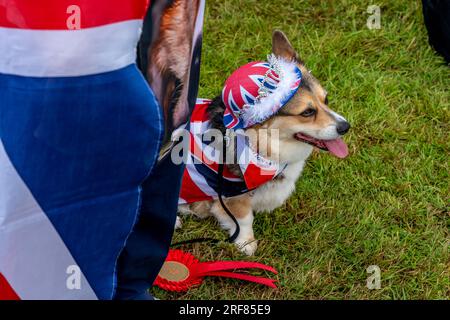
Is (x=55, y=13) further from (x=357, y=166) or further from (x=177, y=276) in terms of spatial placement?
(x=357, y=166)

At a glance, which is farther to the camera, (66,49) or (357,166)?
(357,166)

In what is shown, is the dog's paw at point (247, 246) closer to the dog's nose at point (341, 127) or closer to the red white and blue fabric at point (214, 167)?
the red white and blue fabric at point (214, 167)

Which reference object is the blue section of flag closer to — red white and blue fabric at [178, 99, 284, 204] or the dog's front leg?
red white and blue fabric at [178, 99, 284, 204]

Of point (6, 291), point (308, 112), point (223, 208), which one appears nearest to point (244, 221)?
point (223, 208)

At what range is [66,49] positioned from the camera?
1.20 m

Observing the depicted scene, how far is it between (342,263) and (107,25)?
1608mm

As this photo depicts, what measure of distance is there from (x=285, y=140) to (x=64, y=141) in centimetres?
127

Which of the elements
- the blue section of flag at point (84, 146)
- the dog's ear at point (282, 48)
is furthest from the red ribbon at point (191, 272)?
the blue section of flag at point (84, 146)

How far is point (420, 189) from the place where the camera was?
9.21 ft

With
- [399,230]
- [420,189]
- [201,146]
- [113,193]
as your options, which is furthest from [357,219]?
[113,193]

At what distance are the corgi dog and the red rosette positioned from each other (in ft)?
0.87

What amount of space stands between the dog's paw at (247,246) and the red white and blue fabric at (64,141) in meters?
1.07

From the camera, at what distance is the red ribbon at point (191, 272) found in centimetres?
238

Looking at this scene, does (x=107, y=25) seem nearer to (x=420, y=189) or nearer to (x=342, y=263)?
(x=342, y=263)
